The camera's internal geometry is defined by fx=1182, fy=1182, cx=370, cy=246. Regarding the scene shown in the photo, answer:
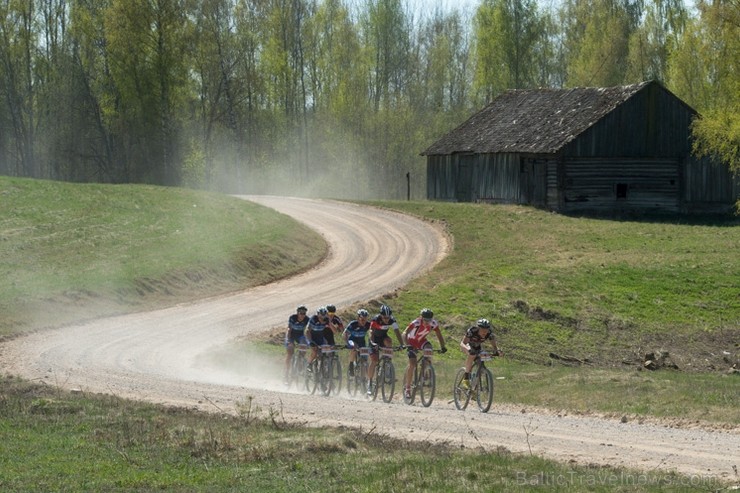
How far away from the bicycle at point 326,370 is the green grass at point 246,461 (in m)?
6.05

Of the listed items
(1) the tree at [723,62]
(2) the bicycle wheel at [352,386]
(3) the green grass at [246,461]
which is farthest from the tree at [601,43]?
(3) the green grass at [246,461]

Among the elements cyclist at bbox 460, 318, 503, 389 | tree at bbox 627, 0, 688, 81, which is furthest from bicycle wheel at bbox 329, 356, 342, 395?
tree at bbox 627, 0, 688, 81

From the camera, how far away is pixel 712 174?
223ft

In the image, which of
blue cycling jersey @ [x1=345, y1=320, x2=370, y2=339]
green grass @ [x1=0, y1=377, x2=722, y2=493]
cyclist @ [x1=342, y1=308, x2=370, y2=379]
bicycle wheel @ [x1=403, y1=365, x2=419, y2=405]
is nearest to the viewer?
green grass @ [x1=0, y1=377, x2=722, y2=493]

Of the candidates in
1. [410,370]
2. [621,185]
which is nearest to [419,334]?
[410,370]

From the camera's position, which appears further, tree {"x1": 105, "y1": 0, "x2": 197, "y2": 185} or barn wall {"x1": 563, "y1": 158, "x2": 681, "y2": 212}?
tree {"x1": 105, "y1": 0, "x2": 197, "y2": 185}

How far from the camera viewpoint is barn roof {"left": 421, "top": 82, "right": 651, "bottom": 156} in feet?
219

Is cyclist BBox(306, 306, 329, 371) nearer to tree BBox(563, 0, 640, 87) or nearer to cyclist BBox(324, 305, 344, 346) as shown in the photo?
cyclist BBox(324, 305, 344, 346)

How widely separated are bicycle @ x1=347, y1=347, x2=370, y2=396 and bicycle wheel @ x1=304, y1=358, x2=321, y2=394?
843 mm

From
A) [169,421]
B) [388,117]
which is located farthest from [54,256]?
[388,117]

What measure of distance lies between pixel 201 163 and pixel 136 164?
10.6 metres

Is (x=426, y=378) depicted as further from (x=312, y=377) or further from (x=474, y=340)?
(x=312, y=377)

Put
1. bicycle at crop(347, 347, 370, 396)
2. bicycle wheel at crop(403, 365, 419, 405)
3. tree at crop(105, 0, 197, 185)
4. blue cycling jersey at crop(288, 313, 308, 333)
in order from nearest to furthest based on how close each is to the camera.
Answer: bicycle wheel at crop(403, 365, 419, 405)
bicycle at crop(347, 347, 370, 396)
blue cycling jersey at crop(288, 313, 308, 333)
tree at crop(105, 0, 197, 185)

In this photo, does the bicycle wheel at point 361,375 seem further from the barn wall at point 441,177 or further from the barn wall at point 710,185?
the barn wall at point 441,177
